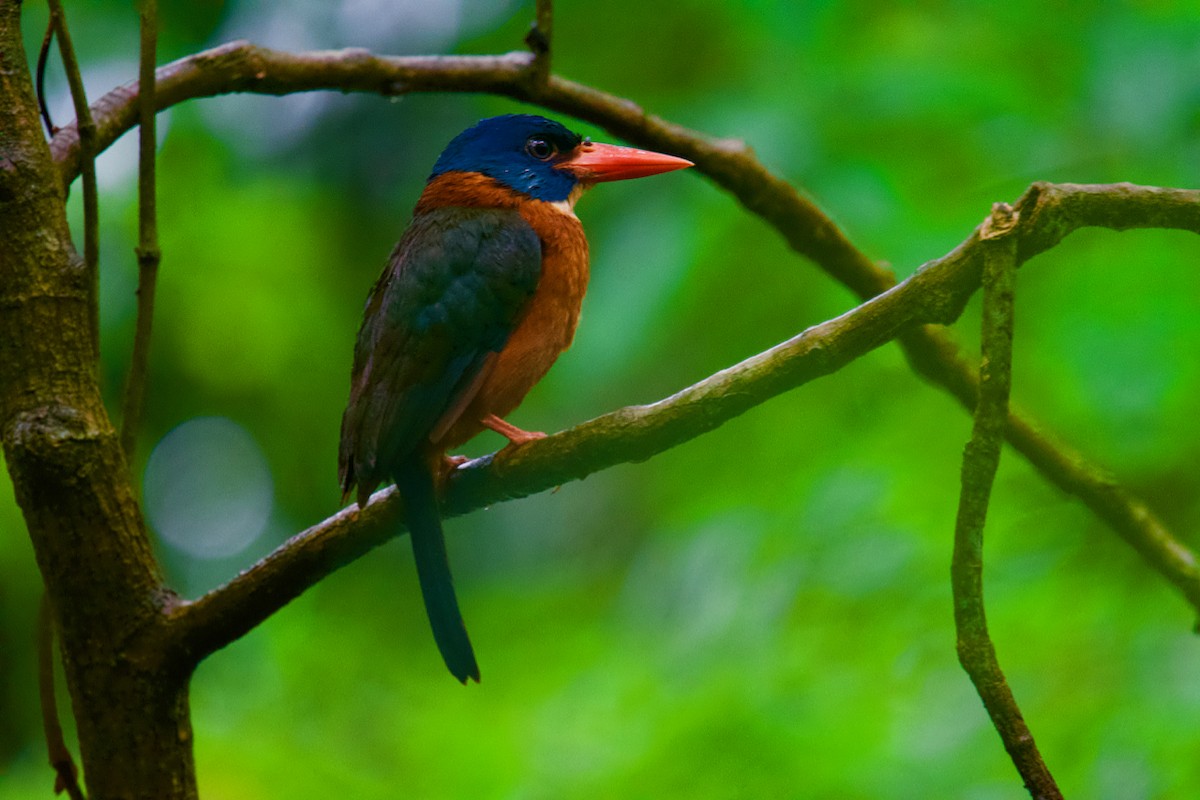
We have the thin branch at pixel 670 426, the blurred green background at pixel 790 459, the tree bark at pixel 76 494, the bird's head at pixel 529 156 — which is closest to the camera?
the thin branch at pixel 670 426

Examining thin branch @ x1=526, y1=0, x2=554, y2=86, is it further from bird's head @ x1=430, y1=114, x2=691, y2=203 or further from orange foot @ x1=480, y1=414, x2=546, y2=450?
orange foot @ x1=480, y1=414, x2=546, y2=450

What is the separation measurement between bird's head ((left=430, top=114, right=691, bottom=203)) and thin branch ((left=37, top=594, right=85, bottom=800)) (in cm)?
163

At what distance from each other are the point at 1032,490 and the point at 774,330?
0.89 metres

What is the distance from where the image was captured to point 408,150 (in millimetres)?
5746

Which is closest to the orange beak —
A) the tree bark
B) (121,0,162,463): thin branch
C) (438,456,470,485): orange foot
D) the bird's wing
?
the bird's wing

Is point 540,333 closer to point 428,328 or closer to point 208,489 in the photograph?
point 428,328

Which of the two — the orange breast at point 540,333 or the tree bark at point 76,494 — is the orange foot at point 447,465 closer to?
the orange breast at point 540,333

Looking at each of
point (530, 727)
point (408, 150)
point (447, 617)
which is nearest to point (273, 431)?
point (408, 150)

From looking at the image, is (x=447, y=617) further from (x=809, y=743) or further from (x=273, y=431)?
(x=273, y=431)

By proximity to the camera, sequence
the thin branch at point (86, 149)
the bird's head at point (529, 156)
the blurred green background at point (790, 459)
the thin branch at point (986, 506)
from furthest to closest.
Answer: the bird's head at point (529, 156)
the blurred green background at point (790, 459)
the thin branch at point (86, 149)
the thin branch at point (986, 506)

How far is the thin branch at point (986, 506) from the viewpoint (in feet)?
4.70

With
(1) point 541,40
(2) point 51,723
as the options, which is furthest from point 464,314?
(2) point 51,723

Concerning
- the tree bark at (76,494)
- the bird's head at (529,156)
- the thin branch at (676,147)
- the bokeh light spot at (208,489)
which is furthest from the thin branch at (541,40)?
the bokeh light spot at (208,489)

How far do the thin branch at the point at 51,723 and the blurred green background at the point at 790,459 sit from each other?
3.87 ft
